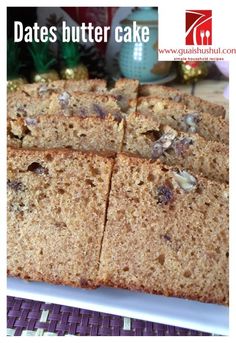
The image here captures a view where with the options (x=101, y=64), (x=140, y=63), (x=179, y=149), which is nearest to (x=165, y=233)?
(x=179, y=149)

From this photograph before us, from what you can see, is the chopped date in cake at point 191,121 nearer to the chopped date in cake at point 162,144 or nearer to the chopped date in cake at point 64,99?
the chopped date in cake at point 162,144

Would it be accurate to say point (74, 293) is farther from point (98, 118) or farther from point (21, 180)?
point (98, 118)

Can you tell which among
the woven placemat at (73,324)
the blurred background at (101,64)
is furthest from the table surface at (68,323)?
the blurred background at (101,64)

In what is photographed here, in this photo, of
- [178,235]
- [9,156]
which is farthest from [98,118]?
[178,235]

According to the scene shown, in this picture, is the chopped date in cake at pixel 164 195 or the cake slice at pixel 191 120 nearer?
the chopped date in cake at pixel 164 195

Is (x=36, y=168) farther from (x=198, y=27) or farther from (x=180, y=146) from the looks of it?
(x=198, y=27)

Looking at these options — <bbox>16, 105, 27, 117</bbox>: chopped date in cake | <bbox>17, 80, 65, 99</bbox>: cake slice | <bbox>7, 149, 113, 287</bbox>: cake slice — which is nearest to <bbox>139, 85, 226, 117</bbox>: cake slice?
<bbox>17, 80, 65, 99</bbox>: cake slice
